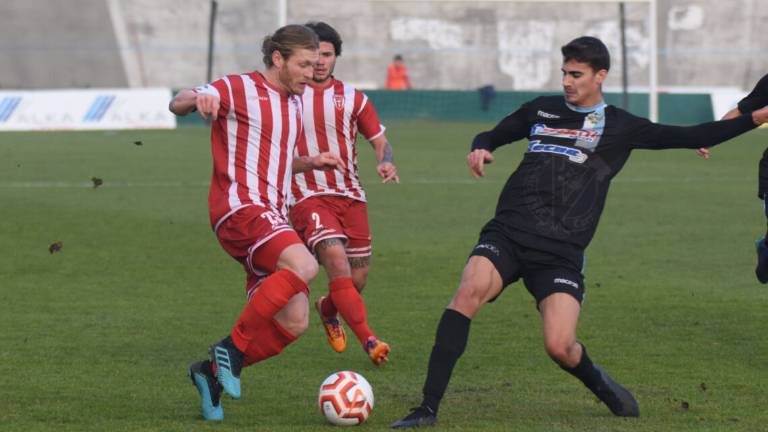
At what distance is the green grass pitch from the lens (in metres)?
6.65

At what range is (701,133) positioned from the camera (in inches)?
259

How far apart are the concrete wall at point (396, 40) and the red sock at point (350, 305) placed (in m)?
31.8

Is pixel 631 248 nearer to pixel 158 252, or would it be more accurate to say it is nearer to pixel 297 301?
pixel 158 252

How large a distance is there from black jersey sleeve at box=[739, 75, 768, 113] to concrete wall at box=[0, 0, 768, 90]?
32012 mm

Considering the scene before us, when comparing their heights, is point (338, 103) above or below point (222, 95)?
below

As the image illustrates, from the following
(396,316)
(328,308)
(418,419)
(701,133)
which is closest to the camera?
(418,419)

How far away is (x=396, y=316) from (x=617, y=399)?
332 cm

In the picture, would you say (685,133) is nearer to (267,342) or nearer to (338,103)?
(267,342)

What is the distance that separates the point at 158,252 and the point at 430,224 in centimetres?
355

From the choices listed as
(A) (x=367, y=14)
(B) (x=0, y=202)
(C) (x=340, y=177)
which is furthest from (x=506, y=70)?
(C) (x=340, y=177)

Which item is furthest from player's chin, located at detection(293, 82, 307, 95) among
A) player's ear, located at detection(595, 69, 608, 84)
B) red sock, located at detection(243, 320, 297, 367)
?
player's ear, located at detection(595, 69, 608, 84)

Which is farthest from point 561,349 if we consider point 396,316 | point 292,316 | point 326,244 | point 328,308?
point 396,316

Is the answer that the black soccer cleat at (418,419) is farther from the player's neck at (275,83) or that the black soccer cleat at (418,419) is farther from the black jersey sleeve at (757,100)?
the black jersey sleeve at (757,100)

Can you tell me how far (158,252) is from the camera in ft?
42.3
